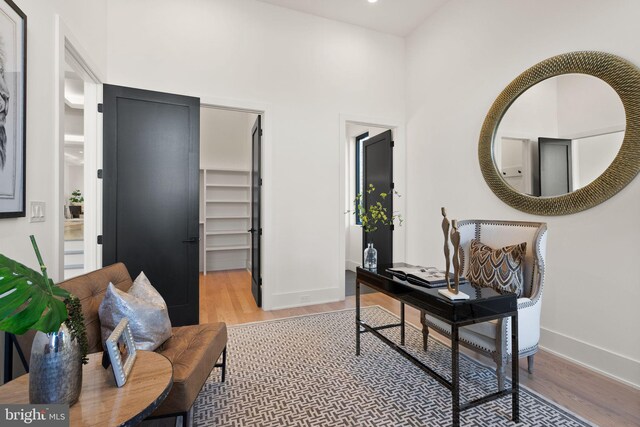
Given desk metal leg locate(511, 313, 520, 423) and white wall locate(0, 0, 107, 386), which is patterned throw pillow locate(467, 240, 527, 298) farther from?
white wall locate(0, 0, 107, 386)

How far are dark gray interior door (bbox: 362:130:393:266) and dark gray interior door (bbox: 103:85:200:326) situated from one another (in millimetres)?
2596

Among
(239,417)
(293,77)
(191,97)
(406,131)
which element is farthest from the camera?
(406,131)

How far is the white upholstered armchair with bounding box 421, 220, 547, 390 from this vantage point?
183cm

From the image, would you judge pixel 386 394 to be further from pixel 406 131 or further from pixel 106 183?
pixel 406 131

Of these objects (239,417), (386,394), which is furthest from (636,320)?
(239,417)

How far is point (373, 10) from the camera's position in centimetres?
383

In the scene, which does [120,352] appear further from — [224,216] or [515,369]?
[224,216]

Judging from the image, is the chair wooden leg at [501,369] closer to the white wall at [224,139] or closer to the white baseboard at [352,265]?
the white baseboard at [352,265]

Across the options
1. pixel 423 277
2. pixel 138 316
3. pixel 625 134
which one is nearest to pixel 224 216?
pixel 138 316

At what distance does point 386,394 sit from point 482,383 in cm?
67

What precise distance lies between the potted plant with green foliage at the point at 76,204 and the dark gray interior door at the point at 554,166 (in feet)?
22.5

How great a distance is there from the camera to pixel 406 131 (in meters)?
4.37

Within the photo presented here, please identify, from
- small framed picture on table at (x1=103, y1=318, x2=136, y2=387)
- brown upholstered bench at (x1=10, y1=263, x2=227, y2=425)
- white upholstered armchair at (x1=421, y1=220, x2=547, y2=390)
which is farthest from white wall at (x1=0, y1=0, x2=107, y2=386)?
white upholstered armchair at (x1=421, y1=220, x2=547, y2=390)

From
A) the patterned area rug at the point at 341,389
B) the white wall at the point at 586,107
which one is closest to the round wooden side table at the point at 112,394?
the patterned area rug at the point at 341,389
